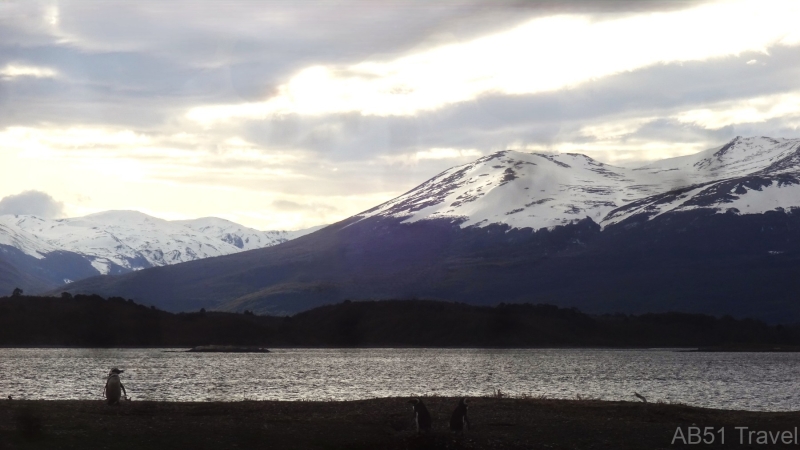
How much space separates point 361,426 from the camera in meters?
40.6

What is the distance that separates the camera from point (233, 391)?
2761 inches

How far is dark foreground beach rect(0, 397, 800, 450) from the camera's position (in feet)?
117

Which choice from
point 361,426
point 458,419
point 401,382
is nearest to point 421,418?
point 458,419

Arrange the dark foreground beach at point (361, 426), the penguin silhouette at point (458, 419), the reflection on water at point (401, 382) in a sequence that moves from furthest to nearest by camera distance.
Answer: the reflection on water at point (401, 382), the penguin silhouette at point (458, 419), the dark foreground beach at point (361, 426)

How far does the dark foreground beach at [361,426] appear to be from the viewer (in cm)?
3578

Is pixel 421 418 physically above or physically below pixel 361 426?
above

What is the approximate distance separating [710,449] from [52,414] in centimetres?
2675


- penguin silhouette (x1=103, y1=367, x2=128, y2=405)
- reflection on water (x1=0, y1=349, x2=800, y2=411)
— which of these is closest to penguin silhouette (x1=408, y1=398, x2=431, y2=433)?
penguin silhouette (x1=103, y1=367, x2=128, y2=405)

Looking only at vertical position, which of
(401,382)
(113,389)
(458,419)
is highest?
(113,389)

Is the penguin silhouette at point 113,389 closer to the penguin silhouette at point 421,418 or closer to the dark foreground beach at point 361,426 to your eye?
the dark foreground beach at point 361,426

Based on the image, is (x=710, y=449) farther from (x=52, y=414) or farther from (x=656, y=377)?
(x=656, y=377)

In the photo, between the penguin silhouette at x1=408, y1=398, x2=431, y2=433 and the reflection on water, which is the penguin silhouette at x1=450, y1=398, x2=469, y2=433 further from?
the reflection on water

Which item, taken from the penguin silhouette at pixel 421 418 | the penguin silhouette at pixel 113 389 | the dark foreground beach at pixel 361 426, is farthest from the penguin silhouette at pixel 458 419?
the penguin silhouette at pixel 113 389

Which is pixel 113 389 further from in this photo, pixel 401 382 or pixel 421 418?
pixel 401 382
